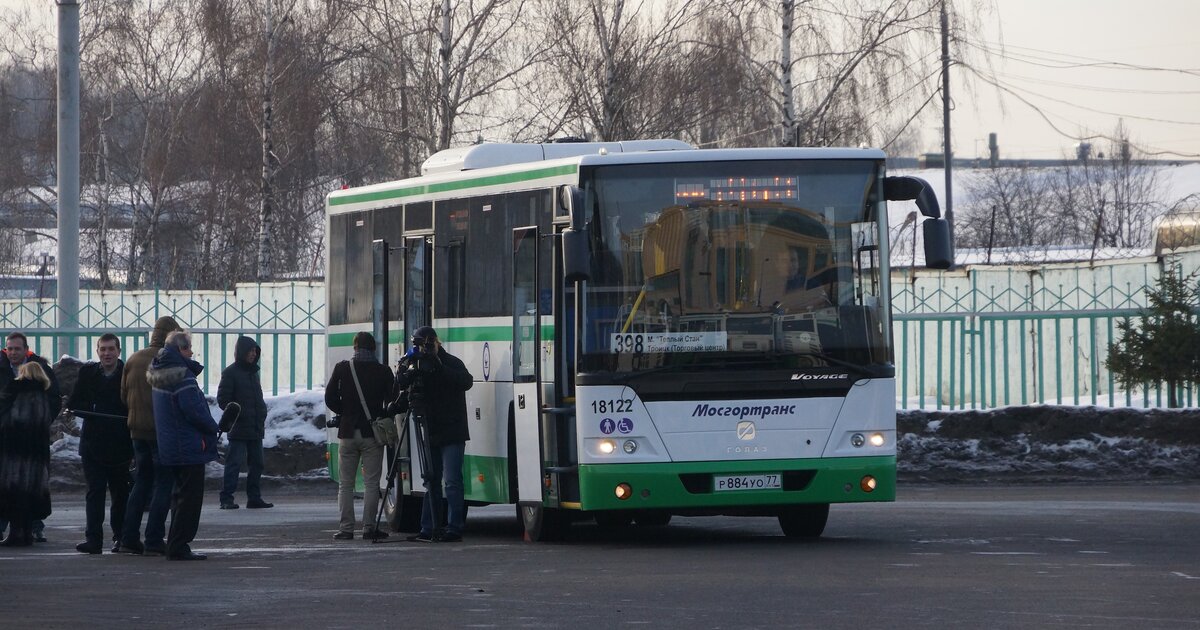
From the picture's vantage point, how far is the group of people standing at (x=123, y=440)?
44.1 feet

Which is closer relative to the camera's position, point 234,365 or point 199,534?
point 199,534

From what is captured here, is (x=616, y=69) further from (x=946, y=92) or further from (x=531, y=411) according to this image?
(x=531, y=411)

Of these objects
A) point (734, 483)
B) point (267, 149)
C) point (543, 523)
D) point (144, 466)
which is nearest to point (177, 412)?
point (144, 466)

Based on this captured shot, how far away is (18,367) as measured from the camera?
15.8 meters

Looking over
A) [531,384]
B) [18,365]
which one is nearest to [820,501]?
[531,384]

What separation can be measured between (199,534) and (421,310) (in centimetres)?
277

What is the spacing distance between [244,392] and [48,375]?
4.69 m

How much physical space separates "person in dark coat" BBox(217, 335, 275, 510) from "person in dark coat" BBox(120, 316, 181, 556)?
5.23m

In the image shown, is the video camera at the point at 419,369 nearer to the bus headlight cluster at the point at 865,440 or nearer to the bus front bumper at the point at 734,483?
the bus front bumper at the point at 734,483

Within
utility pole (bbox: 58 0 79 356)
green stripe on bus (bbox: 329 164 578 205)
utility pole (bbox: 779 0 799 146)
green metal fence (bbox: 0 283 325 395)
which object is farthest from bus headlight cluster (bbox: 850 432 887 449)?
utility pole (bbox: 779 0 799 146)

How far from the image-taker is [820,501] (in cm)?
1327

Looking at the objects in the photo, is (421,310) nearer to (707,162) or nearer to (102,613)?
(707,162)

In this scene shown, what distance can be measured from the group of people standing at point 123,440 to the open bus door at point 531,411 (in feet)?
7.46

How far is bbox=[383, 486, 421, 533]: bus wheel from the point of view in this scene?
53.1 feet
